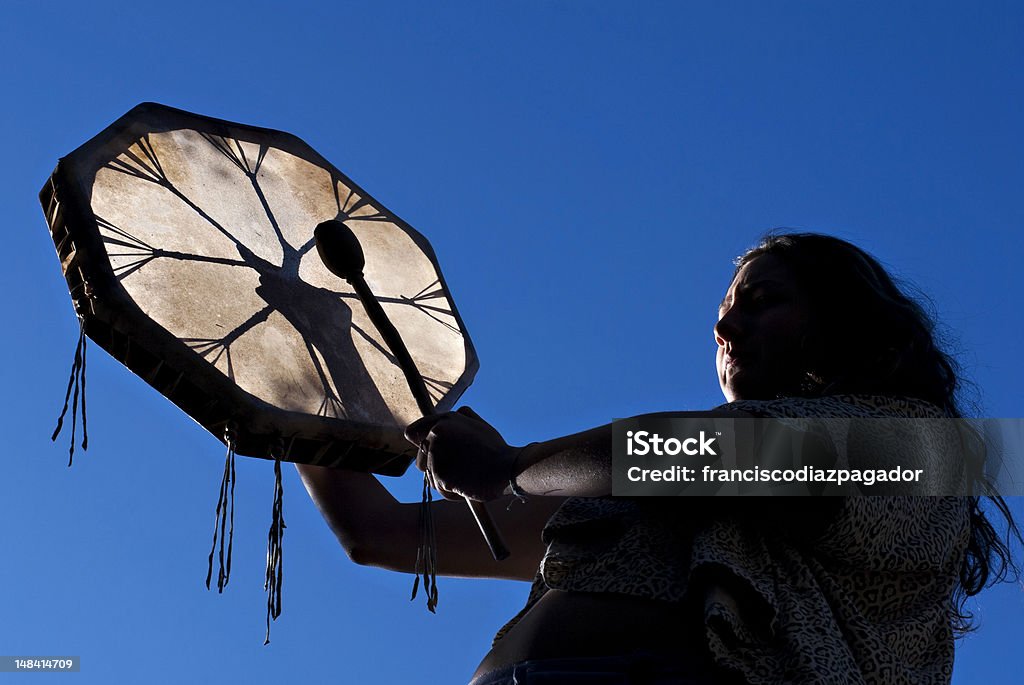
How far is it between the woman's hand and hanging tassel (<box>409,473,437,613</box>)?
26 cm

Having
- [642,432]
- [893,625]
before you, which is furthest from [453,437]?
[893,625]

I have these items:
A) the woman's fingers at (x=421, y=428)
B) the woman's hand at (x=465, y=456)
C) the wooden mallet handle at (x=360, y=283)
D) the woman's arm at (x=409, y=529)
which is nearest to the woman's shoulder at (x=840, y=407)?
the woman's hand at (x=465, y=456)

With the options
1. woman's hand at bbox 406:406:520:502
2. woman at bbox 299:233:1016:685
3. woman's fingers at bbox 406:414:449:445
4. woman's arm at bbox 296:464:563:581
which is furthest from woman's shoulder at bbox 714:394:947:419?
woman's arm at bbox 296:464:563:581

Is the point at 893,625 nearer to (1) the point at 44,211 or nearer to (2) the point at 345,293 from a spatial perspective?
(2) the point at 345,293

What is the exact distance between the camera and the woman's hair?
2150 mm

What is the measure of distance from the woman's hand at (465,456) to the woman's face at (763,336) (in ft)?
1.47

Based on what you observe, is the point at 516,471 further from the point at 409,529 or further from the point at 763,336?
the point at 409,529

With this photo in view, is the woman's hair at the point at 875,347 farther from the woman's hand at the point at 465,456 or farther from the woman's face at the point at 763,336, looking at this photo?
the woman's hand at the point at 465,456

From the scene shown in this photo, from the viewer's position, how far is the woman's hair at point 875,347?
7.06 ft

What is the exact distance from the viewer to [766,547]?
1.87 m

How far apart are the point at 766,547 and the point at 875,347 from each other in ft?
1.65

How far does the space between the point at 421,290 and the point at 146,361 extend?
839mm

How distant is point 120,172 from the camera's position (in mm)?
2643

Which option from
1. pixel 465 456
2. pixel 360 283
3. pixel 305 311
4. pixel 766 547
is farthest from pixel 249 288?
pixel 766 547
